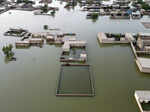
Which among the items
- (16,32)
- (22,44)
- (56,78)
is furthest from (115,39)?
(16,32)

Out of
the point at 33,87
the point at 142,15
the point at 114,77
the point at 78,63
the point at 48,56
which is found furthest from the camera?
the point at 142,15

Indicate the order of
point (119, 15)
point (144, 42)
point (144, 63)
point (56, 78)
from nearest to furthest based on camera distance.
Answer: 1. point (56, 78)
2. point (144, 63)
3. point (144, 42)
4. point (119, 15)

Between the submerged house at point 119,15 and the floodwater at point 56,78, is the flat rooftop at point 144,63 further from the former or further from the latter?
the submerged house at point 119,15

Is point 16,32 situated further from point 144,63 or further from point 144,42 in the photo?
point 144,63

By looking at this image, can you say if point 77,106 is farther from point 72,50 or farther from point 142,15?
point 142,15

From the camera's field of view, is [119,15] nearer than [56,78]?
No

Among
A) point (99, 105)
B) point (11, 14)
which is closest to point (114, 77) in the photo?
point (99, 105)

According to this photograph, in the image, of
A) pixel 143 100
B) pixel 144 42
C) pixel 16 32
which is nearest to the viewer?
pixel 143 100
